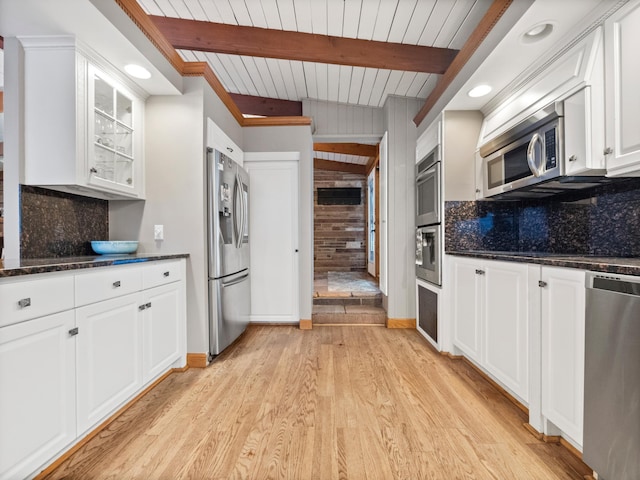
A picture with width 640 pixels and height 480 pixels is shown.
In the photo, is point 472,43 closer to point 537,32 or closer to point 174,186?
point 537,32

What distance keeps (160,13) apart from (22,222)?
6.53 ft

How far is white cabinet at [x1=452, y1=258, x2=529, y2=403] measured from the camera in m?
1.68

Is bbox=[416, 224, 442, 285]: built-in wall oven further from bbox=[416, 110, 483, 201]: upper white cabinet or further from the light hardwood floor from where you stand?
the light hardwood floor

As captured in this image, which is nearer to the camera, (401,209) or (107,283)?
(107,283)

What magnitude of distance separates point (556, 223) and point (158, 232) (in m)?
2.98

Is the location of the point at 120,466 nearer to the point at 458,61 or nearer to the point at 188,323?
the point at 188,323

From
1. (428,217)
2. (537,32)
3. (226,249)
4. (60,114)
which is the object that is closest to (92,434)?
(226,249)

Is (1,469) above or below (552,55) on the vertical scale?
below

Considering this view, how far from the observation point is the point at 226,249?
266 cm

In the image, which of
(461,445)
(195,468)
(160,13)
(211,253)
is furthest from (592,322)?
(160,13)

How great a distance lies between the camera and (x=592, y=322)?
1.19 metres

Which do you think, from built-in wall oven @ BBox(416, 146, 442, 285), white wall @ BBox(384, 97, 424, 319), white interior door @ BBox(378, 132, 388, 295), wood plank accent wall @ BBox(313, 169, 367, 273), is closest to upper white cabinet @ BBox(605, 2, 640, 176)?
built-in wall oven @ BBox(416, 146, 442, 285)

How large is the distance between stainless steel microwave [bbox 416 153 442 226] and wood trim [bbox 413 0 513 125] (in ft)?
1.64

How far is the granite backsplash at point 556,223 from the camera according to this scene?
1699 millimetres
